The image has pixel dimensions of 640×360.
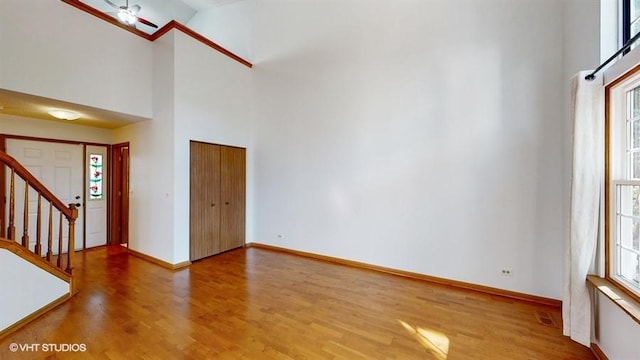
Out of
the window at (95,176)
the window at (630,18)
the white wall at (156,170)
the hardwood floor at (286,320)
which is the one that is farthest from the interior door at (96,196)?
the window at (630,18)

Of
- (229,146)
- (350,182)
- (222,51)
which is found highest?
(222,51)

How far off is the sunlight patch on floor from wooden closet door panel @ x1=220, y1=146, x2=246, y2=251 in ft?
11.0

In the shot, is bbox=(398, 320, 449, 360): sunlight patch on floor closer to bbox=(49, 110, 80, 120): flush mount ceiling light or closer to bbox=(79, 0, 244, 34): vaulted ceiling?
bbox=(49, 110, 80, 120): flush mount ceiling light

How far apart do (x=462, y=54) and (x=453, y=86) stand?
40 centimetres

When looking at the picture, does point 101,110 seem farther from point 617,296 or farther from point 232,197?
point 617,296

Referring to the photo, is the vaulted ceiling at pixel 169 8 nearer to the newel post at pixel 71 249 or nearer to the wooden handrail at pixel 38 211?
the wooden handrail at pixel 38 211

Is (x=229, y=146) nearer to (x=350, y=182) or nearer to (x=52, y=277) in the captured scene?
(x=350, y=182)

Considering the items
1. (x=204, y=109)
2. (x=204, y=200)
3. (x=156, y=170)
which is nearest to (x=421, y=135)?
(x=204, y=109)

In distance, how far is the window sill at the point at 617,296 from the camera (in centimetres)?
157

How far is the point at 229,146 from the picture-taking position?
470cm

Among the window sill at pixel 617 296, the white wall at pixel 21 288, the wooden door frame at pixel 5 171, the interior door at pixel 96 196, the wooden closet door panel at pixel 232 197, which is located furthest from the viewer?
the interior door at pixel 96 196

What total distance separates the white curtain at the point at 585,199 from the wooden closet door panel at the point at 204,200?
450 centimetres

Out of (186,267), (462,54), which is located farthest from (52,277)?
(462,54)
